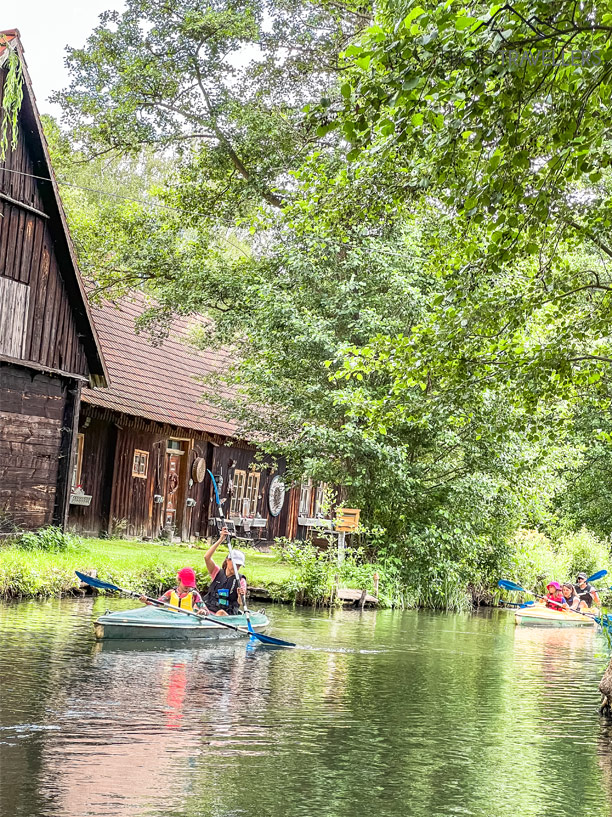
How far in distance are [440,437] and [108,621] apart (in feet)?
40.0

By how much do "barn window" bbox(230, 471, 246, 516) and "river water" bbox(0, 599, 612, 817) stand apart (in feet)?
52.2

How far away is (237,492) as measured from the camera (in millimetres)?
34594

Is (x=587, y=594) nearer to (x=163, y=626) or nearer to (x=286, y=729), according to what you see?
(x=163, y=626)

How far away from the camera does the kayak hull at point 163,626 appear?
14.9 m

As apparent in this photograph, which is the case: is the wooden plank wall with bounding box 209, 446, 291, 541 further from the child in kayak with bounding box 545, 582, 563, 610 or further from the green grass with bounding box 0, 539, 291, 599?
the child in kayak with bounding box 545, 582, 563, 610

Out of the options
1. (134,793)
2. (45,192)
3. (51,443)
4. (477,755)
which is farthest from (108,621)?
(45,192)

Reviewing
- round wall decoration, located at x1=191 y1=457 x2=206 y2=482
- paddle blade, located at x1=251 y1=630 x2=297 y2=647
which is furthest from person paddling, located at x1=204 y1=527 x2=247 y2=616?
round wall decoration, located at x1=191 y1=457 x2=206 y2=482

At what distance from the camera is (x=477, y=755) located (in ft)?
33.4

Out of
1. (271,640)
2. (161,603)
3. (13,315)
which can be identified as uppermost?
(13,315)

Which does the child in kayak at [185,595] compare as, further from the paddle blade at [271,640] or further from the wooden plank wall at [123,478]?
the wooden plank wall at [123,478]

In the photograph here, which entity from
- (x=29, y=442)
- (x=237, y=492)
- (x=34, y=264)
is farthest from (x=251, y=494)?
(x=34, y=264)

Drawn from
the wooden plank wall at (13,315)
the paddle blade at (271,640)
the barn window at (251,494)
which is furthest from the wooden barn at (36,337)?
the barn window at (251,494)

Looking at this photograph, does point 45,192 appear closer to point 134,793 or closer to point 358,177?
point 358,177

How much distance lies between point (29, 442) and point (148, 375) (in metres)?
9.22
